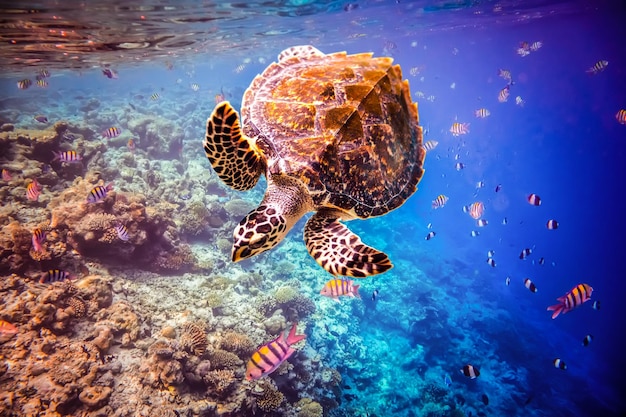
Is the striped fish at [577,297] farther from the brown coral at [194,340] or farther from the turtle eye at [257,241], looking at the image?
the brown coral at [194,340]

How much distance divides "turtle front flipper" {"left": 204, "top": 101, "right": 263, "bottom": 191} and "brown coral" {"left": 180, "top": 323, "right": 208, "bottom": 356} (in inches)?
147

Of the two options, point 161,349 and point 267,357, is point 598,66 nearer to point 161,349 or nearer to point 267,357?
point 267,357

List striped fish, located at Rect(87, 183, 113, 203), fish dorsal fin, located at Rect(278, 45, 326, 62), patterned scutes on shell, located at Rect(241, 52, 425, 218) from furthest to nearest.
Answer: striped fish, located at Rect(87, 183, 113, 203) < fish dorsal fin, located at Rect(278, 45, 326, 62) < patterned scutes on shell, located at Rect(241, 52, 425, 218)

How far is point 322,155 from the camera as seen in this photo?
3129 mm

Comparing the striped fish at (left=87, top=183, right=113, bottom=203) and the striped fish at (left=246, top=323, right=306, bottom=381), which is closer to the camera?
the striped fish at (left=246, top=323, right=306, bottom=381)

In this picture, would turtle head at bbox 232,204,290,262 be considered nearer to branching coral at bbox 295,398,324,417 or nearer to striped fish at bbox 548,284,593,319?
branching coral at bbox 295,398,324,417

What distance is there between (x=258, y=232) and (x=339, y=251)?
825 millimetres

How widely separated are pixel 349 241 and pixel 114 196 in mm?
7357

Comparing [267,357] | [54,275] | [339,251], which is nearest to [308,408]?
[267,357]

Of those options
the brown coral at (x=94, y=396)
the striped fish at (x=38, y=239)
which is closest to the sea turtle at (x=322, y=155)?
the brown coral at (x=94, y=396)

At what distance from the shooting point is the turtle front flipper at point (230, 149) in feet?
8.71

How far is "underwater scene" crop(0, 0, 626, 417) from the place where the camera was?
348 centimetres

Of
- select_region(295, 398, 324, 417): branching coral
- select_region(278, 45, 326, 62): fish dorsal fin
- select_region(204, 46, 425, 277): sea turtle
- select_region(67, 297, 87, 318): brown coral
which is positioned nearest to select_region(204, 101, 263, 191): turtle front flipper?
select_region(204, 46, 425, 277): sea turtle

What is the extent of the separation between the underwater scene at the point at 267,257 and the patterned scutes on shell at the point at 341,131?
0.03 m
